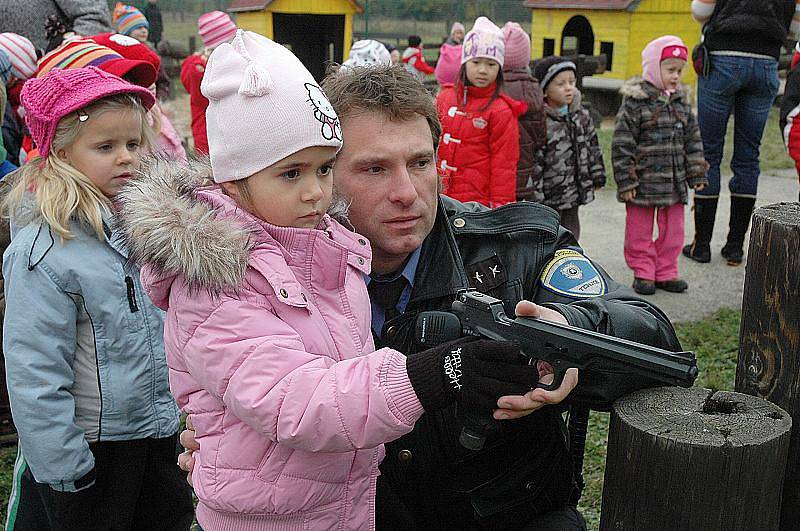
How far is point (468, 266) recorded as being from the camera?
2293 millimetres

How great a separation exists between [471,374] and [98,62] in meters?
2.67

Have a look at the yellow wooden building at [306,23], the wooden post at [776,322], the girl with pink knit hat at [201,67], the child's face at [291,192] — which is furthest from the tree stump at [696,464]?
the yellow wooden building at [306,23]

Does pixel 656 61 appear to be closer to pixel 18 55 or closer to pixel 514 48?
pixel 514 48

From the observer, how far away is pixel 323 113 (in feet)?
6.26

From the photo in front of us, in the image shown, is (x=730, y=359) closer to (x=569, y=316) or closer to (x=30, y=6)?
(x=569, y=316)

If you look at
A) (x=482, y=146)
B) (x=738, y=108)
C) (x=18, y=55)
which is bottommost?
(x=482, y=146)

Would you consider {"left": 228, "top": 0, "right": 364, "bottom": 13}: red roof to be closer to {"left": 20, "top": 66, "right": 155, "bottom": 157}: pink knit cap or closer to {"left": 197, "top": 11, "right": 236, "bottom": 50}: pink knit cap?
{"left": 197, "top": 11, "right": 236, "bottom": 50}: pink knit cap

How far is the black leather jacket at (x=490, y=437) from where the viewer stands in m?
2.16

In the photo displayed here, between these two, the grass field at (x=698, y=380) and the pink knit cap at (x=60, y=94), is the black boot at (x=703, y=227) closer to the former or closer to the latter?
the grass field at (x=698, y=380)

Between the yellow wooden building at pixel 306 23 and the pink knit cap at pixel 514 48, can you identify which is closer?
the pink knit cap at pixel 514 48

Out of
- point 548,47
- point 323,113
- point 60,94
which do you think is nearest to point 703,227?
point 60,94

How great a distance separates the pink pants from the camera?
627 centimetres

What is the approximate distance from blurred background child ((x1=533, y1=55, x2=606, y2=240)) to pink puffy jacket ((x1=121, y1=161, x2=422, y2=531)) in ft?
14.7

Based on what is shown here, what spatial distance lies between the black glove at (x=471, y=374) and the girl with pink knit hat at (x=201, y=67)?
5.51 m
